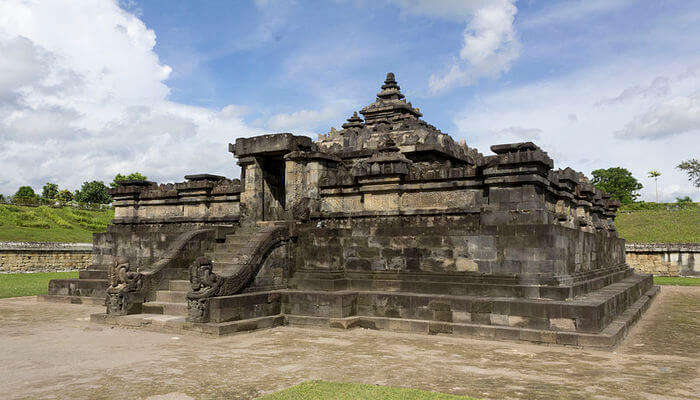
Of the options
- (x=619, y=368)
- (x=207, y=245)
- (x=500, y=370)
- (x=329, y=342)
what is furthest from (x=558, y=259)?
(x=207, y=245)

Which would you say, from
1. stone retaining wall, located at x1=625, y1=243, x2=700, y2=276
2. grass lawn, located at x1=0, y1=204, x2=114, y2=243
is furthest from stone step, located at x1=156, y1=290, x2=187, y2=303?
stone retaining wall, located at x1=625, y1=243, x2=700, y2=276

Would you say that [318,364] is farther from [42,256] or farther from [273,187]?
[42,256]

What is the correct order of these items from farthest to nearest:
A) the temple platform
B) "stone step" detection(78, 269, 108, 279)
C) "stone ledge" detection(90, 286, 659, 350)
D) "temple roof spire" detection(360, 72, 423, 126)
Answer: "temple roof spire" detection(360, 72, 423, 126)
"stone step" detection(78, 269, 108, 279)
the temple platform
"stone ledge" detection(90, 286, 659, 350)

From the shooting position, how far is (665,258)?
29266mm

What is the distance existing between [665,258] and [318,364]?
28.1 metres

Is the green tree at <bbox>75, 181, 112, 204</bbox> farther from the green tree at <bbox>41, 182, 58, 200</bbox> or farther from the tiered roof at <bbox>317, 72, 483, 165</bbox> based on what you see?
the tiered roof at <bbox>317, 72, 483, 165</bbox>

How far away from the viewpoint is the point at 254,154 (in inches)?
566

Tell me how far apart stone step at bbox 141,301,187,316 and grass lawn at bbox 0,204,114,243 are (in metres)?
26.5

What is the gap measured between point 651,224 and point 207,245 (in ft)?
120

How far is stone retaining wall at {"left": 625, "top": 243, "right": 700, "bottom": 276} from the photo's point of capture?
28453 mm

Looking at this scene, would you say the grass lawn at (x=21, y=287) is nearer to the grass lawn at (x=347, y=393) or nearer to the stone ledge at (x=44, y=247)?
the stone ledge at (x=44, y=247)

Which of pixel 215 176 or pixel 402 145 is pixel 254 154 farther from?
pixel 402 145

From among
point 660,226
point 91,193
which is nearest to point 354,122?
point 660,226

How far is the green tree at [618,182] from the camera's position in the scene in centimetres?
7638
